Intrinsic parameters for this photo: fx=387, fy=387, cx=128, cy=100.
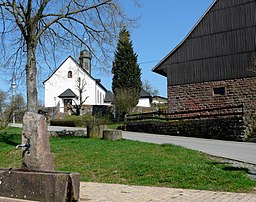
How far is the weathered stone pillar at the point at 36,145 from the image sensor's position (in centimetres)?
782

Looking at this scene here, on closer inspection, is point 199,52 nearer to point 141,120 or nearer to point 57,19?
point 141,120

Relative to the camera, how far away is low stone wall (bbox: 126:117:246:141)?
21625mm

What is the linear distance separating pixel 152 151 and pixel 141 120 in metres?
14.9

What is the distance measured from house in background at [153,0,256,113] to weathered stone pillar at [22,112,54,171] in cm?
1993

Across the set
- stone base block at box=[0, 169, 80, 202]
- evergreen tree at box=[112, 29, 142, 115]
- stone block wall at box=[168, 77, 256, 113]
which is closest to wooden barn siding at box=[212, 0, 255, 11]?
stone block wall at box=[168, 77, 256, 113]

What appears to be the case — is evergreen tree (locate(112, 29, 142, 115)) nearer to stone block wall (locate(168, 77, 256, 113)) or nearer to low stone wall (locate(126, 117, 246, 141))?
stone block wall (locate(168, 77, 256, 113))

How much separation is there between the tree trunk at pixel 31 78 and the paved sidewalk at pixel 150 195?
8477mm

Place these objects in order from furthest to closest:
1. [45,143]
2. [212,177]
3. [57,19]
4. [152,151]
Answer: [57,19] → [152,151] → [212,177] → [45,143]

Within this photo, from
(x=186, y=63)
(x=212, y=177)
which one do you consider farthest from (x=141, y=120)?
(x=212, y=177)

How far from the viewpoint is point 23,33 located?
17.2 m

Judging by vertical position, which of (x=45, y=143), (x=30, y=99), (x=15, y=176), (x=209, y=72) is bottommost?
(x=15, y=176)

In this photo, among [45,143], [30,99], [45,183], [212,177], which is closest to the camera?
[45,183]

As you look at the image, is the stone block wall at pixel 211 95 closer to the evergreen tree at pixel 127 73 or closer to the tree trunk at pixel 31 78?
the tree trunk at pixel 31 78

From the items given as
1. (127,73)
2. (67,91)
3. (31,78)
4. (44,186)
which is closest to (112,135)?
(31,78)
